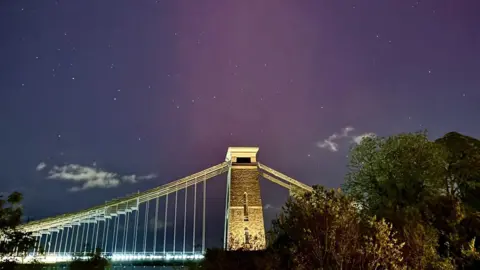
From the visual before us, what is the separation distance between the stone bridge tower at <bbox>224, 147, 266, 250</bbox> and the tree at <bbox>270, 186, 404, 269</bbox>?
76.2 feet

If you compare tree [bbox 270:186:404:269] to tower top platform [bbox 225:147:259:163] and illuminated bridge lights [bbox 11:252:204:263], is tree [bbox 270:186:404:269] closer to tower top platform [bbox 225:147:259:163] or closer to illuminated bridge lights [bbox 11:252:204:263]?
tower top platform [bbox 225:147:259:163]

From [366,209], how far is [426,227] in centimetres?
703

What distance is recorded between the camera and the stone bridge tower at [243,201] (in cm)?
4166

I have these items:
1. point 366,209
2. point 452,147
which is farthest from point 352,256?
point 452,147

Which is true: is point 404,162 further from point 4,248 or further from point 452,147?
point 4,248

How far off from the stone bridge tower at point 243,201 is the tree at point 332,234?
23.2 m

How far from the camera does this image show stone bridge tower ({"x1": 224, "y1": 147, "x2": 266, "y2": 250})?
4166cm

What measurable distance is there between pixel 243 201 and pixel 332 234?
3071cm

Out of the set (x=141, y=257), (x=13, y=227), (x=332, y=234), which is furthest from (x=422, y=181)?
(x=141, y=257)

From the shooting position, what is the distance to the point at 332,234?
14.0 m

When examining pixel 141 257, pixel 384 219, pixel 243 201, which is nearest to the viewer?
pixel 384 219

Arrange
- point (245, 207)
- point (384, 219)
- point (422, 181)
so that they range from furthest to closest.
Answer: point (245, 207) → point (422, 181) → point (384, 219)

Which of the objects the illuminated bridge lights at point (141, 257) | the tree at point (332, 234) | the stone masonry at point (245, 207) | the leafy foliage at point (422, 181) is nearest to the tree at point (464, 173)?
the leafy foliage at point (422, 181)

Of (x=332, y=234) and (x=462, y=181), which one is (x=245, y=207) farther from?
(x=332, y=234)
